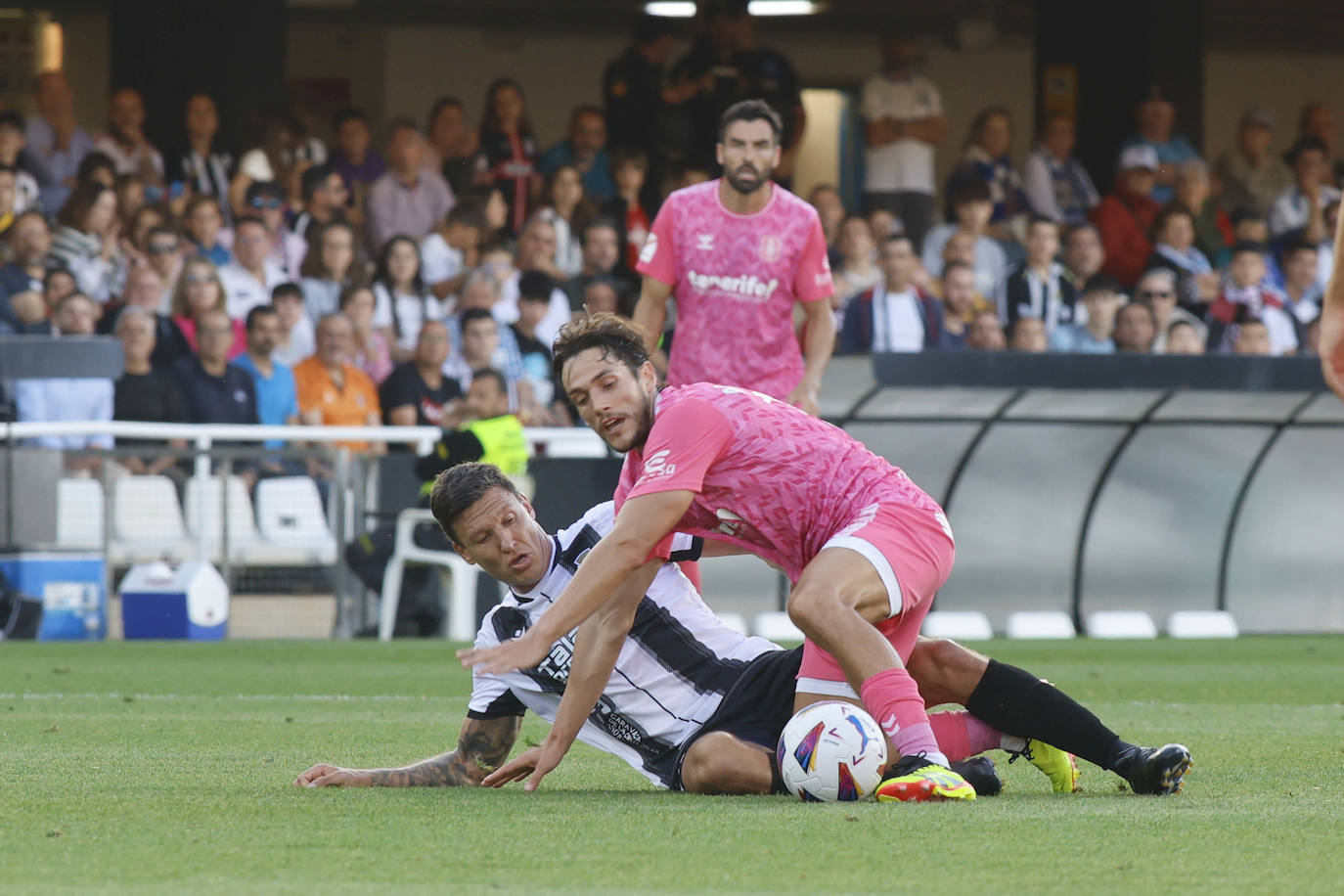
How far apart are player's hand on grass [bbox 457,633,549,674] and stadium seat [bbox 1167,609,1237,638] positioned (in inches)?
381

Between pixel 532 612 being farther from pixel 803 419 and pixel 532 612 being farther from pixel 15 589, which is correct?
pixel 15 589

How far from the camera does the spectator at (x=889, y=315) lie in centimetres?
1449

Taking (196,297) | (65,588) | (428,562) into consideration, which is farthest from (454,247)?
(65,588)

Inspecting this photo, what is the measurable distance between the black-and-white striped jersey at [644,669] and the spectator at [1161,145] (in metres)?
13.2

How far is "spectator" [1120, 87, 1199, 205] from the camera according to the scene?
60.3 ft

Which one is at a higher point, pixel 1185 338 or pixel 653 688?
pixel 1185 338

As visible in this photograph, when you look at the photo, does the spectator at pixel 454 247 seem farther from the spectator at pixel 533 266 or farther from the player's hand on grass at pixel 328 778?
the player's hand on grass at pixel 328 778

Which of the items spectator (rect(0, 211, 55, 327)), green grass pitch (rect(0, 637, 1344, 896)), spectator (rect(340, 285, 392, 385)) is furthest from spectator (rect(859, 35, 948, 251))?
green grass pitch (rect(0, 637, 1344, 896))

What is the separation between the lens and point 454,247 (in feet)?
49.8

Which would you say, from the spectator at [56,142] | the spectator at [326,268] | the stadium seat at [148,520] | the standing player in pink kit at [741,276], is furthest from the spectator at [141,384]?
the standing player in pink kit at [741,276]

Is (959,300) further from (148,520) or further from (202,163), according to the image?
(148,520)

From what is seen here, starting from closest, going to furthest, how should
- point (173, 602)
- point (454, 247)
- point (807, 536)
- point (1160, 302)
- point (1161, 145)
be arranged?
point (807, 536) → point (173, 602) → point (454, 247) → point (1160, 302) → point (1161, 145)

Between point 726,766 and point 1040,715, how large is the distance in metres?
0.81

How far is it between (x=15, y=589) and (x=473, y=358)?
3.14 meters
